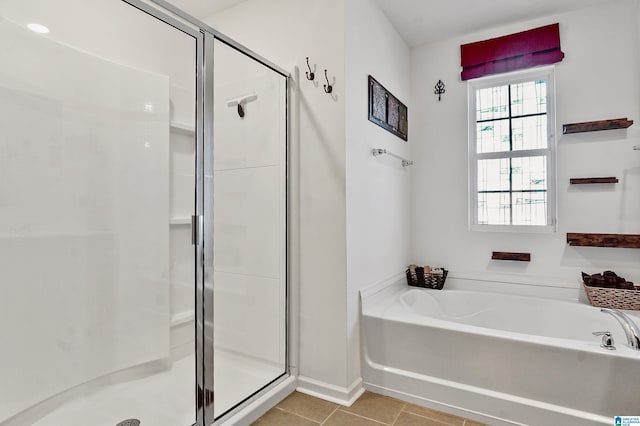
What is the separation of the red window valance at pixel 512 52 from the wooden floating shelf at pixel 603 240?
1327 millimetres

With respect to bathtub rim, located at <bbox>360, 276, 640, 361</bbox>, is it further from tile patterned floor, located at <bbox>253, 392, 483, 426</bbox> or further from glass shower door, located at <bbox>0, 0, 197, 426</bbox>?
glass shower door, located at <bbox>0, 0, 197, 426</bbox>

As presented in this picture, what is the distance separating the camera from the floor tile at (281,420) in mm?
1975

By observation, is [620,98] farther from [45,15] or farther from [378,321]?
[45,15]

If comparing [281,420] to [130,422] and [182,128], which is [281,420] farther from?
[182,128]

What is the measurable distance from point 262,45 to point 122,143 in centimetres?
121

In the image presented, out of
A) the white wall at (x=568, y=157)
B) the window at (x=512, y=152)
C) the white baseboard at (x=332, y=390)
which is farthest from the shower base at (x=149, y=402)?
the window at (x=512, y=152)

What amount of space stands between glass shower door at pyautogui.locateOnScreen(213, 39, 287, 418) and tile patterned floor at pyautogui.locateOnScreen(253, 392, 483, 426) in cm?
19

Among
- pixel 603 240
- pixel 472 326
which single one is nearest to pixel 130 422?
pixel 472 326

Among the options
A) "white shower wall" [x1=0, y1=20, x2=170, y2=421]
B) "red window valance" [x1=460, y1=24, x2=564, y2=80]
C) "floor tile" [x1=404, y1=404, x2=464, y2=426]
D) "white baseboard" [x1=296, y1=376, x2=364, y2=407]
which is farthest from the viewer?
"red window valance" [x1=460, y1=24, x2=564, y2=80]

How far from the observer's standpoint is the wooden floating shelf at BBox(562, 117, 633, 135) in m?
2.55

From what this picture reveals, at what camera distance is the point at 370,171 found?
102 inches

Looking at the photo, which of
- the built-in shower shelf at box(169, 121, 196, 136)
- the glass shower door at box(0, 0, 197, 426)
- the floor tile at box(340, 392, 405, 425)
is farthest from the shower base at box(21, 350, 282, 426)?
the built-in shower shelf at box(169, 121, 196, 136)

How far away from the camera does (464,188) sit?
10.3 ft

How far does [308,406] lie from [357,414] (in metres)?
0.29
